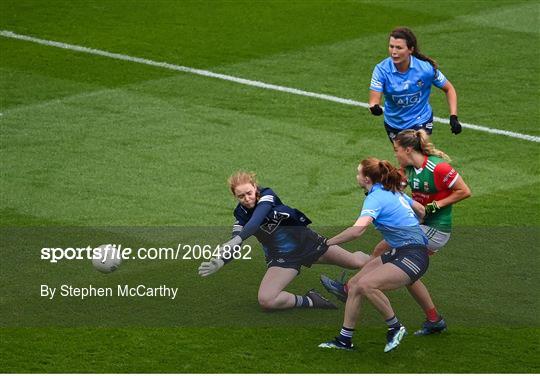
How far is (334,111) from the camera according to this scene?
18906 millimetres

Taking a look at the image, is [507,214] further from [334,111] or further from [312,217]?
[334,111]

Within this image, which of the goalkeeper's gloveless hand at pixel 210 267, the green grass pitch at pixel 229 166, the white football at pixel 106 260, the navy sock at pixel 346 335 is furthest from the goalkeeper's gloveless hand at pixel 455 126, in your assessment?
the goalkeeper's gloveless hand at pixel 210 267

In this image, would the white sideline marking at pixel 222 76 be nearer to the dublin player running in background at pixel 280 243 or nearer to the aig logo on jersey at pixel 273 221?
the dublin player running in background at pixel 280 243

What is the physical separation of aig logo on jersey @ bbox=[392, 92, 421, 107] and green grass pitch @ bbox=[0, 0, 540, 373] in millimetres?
1473

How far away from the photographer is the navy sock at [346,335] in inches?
452

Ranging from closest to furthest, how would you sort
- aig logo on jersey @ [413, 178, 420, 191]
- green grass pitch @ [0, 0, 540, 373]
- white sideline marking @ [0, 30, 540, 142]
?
1. green grass pitch @ [0, 0, 540, 373]
2. aig logo on jersey @ [413, 178, 420, 191]
3. white sideline marking @ [0, 30, 540, 142]

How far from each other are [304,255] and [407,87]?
9.34 ft

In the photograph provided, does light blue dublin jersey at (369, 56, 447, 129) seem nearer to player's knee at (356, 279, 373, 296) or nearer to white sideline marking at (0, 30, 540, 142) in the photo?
white sideline marking at (0, 30, 540, 142)

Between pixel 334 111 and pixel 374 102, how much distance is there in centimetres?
421

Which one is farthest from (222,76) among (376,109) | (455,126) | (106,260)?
(106,260)

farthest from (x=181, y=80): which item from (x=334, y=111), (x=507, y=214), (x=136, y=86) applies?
(x=507, y=214)

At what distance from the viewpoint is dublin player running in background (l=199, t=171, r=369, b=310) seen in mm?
12219

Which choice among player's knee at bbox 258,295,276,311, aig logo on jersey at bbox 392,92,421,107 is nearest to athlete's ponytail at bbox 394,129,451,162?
player's knee at bbox 258,295,276,311

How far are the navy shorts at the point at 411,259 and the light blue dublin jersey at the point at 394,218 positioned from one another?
6 cm
